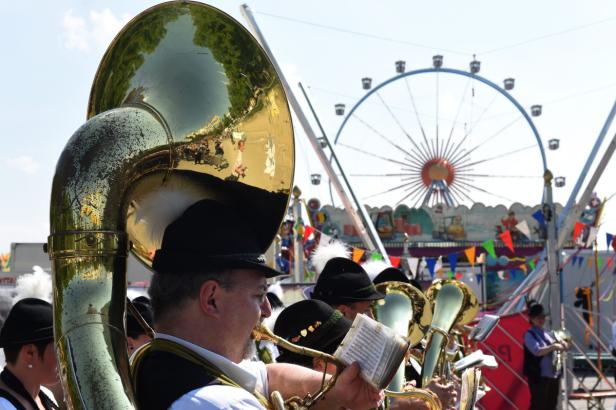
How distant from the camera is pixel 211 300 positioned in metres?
1.83

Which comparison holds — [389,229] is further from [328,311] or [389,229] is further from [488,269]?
[328,311]

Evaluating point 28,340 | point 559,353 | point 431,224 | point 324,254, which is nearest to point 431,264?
point 559,353

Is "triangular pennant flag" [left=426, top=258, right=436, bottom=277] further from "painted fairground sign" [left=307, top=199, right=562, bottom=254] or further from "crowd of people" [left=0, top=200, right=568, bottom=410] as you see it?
"painted fairground sign" [left=307, top=199, right=562, bottom=254]

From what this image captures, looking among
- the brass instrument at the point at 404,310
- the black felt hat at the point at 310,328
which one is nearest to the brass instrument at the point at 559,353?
the brass instrument at the point at 404,310

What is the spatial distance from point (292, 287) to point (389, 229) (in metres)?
29.4

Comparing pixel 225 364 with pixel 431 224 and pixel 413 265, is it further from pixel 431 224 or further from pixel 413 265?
pixel 431 224

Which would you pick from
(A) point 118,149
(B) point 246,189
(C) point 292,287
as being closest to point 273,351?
(B) point 246,189

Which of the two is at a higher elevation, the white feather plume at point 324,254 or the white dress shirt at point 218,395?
the white feather plume at point 324,254

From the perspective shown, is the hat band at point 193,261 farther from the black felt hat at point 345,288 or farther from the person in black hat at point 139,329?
the black felt hat at point 345,288

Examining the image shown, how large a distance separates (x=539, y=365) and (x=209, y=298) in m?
9.76

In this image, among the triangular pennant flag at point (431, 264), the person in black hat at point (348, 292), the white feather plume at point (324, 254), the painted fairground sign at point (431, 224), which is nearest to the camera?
the person in black hat at point (348, 292)

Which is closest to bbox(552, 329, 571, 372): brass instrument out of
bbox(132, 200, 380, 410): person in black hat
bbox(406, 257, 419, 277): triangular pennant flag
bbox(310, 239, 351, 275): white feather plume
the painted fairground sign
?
bbox(406, 257, 419, 277): triangular pennant flag

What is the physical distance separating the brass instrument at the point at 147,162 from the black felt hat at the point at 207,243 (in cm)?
4

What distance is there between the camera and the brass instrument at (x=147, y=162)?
1477mm
